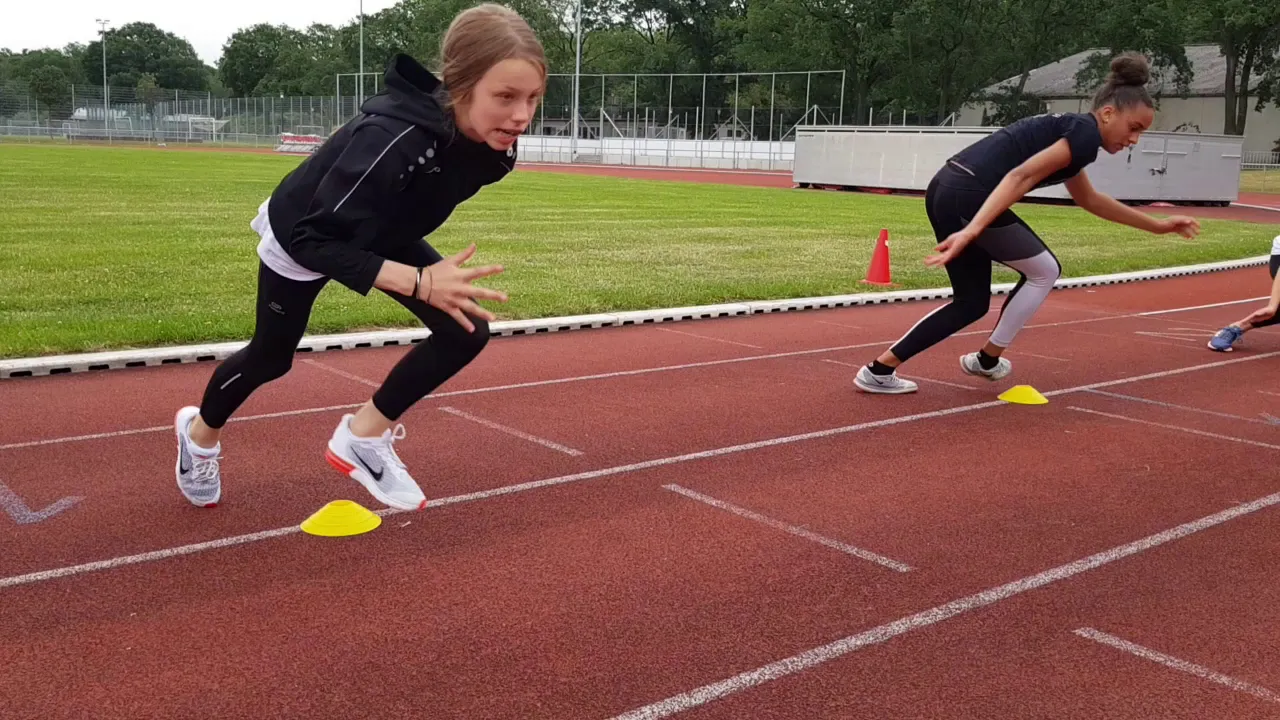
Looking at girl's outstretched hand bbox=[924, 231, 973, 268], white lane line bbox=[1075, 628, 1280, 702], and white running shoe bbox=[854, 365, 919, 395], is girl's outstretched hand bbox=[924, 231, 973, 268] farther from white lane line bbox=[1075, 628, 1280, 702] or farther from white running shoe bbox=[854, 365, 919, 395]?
white lane line bbox=[1075, 628, 1280, 702]

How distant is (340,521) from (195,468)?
0.63m

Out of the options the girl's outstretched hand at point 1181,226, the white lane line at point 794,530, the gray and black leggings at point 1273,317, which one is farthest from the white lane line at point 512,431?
the gray and black leggings at point 1273,317

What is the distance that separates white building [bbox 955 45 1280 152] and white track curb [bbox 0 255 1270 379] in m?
54.2

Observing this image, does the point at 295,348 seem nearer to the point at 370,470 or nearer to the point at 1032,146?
the point at 370,470

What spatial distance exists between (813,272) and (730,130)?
43.0m

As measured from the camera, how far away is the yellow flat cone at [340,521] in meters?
4.52

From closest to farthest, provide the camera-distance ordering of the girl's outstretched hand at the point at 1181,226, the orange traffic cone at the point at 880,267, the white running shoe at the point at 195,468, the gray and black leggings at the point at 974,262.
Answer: the white running shoe at the point at 195,468
the girl's outstretched hand at the point at 1181,226
the gray and black leggings at the point at 974,262
the orange traffic cone at the point at 880,267

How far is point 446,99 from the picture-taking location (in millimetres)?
3738

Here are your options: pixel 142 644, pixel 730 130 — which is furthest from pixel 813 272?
pixel 730 130

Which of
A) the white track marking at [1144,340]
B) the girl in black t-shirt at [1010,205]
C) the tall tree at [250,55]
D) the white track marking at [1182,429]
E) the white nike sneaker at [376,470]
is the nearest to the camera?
the white nike sneaker at [376,470]

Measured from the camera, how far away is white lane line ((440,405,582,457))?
19.3 ft

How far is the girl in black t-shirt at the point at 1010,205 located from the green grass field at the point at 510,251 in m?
3.76

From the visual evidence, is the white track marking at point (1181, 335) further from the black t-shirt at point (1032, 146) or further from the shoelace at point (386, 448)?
the shoelace at point (386, 448)

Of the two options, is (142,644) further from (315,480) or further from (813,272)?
(813,272)
